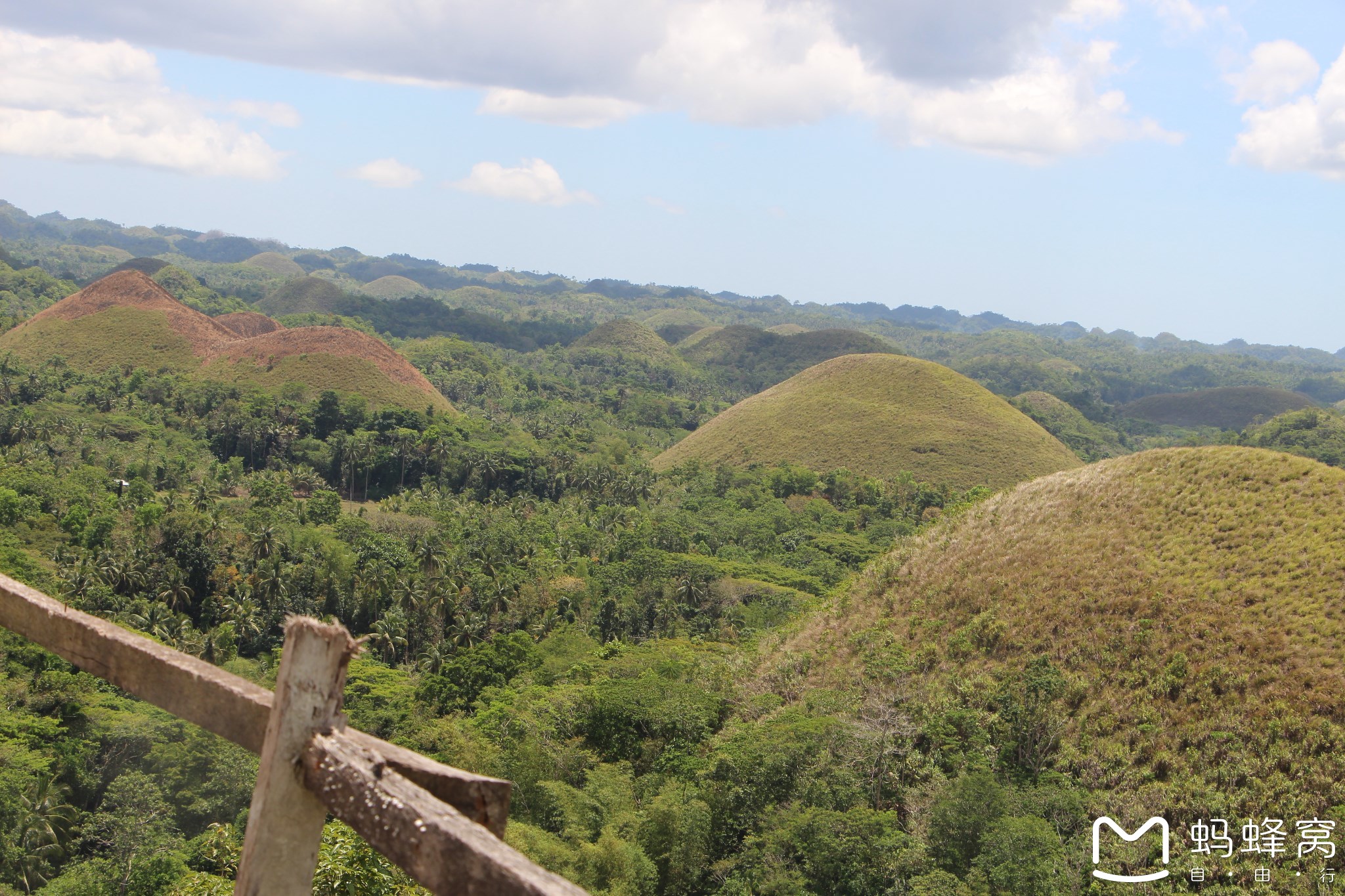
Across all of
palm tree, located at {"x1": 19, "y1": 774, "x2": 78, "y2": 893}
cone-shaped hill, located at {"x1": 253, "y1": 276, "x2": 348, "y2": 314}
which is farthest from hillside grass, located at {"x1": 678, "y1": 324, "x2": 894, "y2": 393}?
palm tree, located at {"x1": 19, "y1": 774, "x2": 78, "y2": 893}

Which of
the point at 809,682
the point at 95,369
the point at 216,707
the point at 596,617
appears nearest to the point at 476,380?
the point at 95,369

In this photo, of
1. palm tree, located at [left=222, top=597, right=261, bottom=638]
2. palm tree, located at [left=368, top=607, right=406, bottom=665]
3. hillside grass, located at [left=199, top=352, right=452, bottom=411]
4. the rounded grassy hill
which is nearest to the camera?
palm tree, located at [left=222, top=597, right=261, bottom=638]

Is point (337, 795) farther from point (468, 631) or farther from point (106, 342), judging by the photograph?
point (106, 342)

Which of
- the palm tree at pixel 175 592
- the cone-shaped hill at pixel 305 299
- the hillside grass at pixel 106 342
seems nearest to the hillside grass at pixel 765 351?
the cone-shaped hill at pixel 305 299

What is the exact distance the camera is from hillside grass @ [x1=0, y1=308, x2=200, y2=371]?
7712 cm

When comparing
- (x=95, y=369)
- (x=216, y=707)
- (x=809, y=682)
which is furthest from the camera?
(x=95, y=369)

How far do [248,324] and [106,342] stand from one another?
23.9 meters

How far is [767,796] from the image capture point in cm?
2005

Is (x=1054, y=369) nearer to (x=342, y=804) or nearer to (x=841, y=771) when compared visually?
(x=841, y=771)

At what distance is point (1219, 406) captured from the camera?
14800 centimetres

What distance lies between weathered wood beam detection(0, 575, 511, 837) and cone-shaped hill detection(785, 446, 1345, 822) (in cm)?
2018

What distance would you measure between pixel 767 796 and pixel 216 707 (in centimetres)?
1877

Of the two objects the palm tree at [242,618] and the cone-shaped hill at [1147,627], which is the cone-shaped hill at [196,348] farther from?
the cone-shaped hill at [1147,627]

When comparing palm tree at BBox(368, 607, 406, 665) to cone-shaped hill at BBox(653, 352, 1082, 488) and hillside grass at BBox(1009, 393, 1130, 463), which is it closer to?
cone-shaped hill at BBox(653, 352, 1082, 488)
